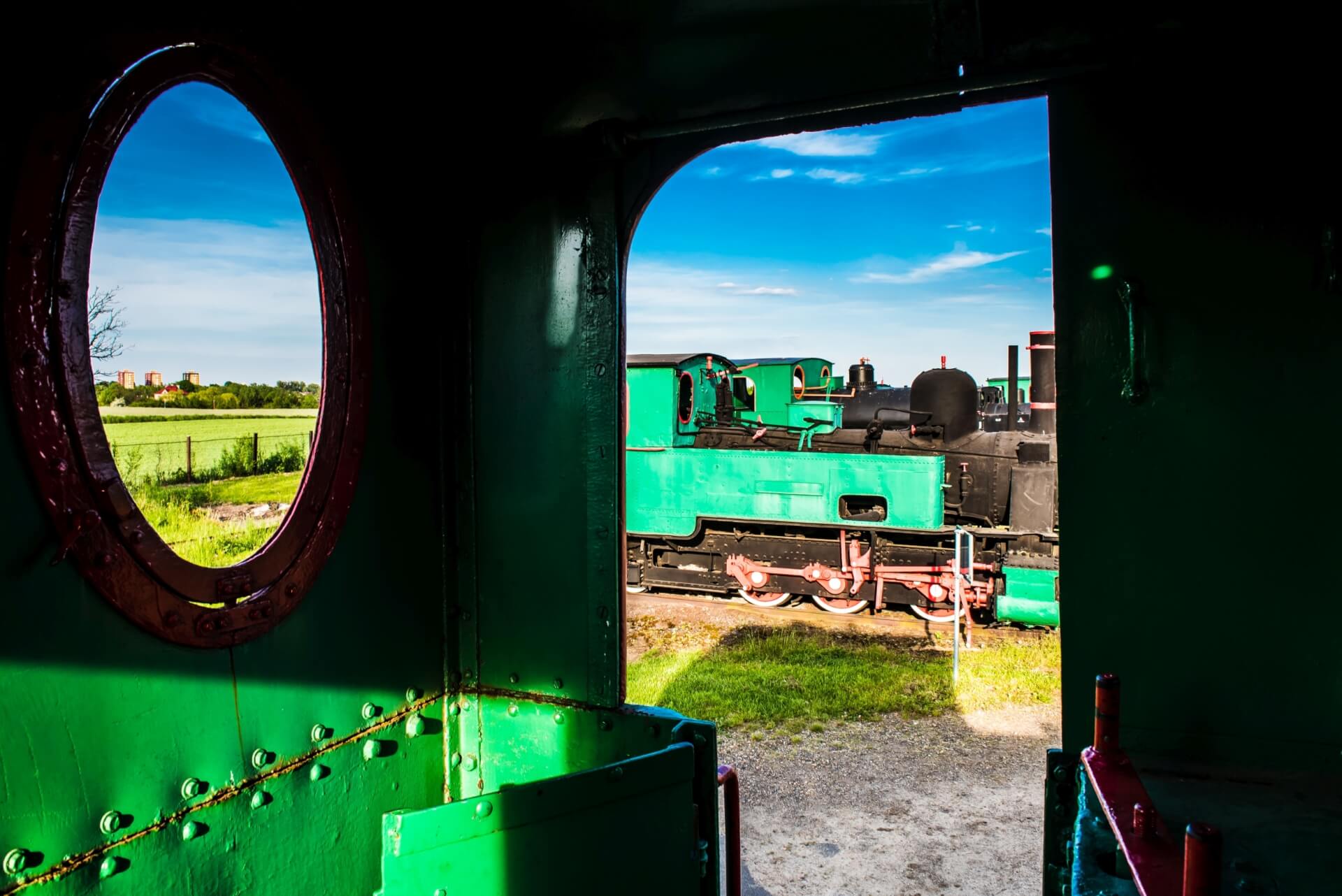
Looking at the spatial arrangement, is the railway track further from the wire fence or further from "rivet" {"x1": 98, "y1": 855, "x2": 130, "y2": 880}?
"rivet" {"x1": 98, "y1": 855, "x2": 130, "y2": 880}

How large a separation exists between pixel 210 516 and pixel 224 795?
1.93 ft

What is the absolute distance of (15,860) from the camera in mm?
1336

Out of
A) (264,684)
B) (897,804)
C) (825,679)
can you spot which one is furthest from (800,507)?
(264,684)

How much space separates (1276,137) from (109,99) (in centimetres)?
226

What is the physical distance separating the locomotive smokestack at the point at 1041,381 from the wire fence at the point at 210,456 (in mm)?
8010

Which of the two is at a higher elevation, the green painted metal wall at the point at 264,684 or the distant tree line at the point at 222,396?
the distant tree line at the point at 222,396

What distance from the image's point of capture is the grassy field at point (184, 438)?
1586mm

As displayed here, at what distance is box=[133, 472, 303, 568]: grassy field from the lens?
1.66m

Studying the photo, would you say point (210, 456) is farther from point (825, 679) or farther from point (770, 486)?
point (770, 486)

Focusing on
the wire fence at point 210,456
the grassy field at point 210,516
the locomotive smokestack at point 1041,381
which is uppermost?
the locomotive smokestack at point 1041,381

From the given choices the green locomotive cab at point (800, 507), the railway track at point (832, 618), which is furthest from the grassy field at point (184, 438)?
the railway track at point (832, 618)

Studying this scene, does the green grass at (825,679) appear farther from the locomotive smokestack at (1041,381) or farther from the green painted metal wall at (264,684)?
the green painted metal wall at (264,684)

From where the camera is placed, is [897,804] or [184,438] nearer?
[184,438]

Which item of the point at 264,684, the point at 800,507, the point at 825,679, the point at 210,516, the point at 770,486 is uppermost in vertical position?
the point at 210,516
